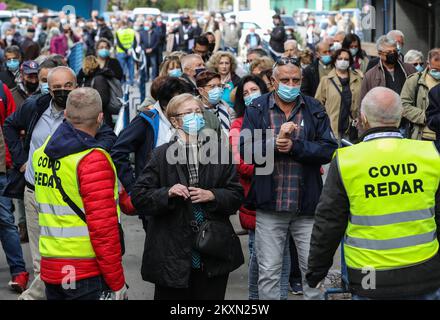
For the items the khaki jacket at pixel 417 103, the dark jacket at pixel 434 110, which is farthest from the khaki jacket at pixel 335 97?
the dark jacket at pixel 434 110

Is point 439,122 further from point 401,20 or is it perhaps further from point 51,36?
point 51,36

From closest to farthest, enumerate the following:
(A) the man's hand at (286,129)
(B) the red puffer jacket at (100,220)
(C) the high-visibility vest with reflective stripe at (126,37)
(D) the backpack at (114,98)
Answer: (B) the red puffer jacket at (100,220)
(A) the man's hand at (286,129)
(D) the backpack at (114,98)
(C) the high-visibility vest with reflective stripe at (126,37)

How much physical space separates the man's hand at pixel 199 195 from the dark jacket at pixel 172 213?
0.21ft

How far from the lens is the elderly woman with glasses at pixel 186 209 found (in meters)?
5.70

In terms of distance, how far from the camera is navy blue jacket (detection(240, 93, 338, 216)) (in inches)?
255

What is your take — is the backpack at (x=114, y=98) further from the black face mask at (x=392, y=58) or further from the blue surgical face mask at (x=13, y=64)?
the black face mask at (x=392, y=58)

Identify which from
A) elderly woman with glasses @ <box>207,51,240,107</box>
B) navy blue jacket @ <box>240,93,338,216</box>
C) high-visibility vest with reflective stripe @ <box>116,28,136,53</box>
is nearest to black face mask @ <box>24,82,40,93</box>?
elderly woman with glasses @ <box>207,51,240,107</box>

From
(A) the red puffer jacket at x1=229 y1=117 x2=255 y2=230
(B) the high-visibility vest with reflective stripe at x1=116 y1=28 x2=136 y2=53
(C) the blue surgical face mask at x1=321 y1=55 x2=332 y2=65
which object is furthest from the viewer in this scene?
(B) the high-visibility vest with reflective stripe at x1=116 y1=28 x2=136 y2=53

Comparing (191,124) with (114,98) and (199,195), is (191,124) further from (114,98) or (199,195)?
(114,98)

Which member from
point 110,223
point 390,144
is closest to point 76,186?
point 110,223

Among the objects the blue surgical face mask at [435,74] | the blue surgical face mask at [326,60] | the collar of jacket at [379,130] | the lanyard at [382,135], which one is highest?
the collar of jacket at [379,130]

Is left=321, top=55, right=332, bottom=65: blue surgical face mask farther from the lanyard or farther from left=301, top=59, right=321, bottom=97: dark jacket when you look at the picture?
the lanyard

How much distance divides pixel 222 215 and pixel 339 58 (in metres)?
6.16

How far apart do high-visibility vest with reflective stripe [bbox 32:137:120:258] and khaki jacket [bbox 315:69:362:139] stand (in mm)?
6419
